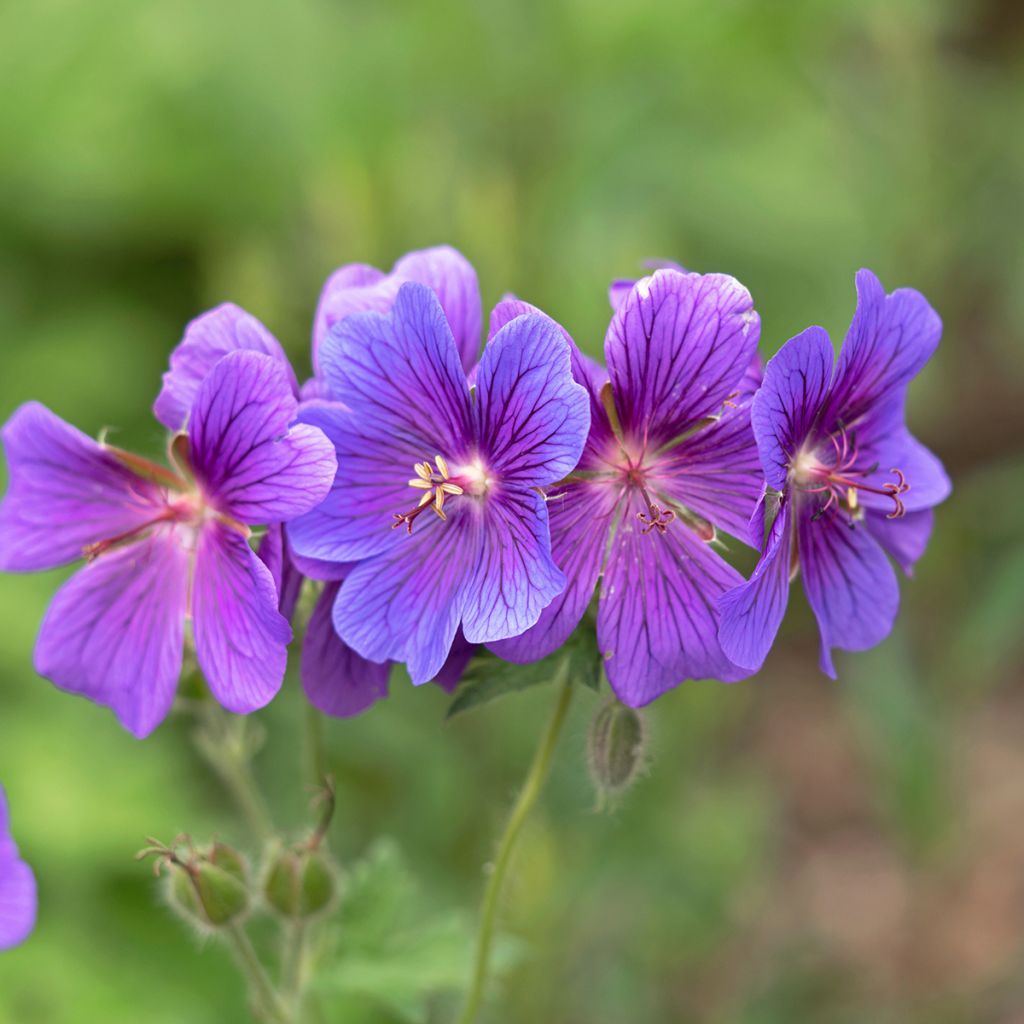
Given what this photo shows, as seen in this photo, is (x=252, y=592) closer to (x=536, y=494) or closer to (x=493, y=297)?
(x=536, y=494)

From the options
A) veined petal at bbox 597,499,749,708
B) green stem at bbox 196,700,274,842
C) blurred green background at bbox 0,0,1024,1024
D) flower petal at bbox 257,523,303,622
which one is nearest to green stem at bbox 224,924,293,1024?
green stem at bbox 196,700,274,842

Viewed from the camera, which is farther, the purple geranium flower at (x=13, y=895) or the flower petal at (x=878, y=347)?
the flower petal at (x=878, y=347)

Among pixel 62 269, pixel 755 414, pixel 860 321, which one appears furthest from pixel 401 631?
pixel 62 269

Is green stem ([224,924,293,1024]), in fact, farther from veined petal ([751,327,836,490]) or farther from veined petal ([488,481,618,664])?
veined petal ([751,327,836,490])

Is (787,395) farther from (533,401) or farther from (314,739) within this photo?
(314,739)

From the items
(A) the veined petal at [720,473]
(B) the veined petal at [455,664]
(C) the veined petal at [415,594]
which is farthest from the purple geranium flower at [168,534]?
(A) the veined petal at [720,473]

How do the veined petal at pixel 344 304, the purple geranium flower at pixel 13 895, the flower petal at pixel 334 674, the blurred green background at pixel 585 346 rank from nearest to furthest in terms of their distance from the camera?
the purple geranium flower at pixel 13 895 < the flower petal at pixel 334 674 < the veined petal at pixel 344 304 < the blurred green background at pixel 585 346

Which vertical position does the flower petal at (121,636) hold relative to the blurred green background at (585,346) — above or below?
below

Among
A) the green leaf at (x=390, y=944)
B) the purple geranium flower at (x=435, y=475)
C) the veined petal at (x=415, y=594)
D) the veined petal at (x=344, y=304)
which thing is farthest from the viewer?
the green leaf at (x=390, y=944)

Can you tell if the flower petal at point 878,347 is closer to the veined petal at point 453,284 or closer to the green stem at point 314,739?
the veined petal at point 453,284
